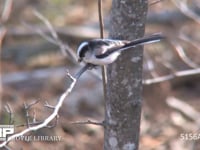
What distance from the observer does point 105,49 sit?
163 cm

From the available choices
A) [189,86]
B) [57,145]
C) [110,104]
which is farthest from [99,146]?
[110,104]

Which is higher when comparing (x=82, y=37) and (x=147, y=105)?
(x=82, y=37)

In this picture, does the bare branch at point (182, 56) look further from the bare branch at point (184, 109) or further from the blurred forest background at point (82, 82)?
the bare branch at point (184, 109)

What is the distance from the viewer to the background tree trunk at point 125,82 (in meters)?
1.69

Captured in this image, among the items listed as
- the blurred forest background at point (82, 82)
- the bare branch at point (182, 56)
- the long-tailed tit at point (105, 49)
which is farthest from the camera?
the blurred forest background at point (82, 82)

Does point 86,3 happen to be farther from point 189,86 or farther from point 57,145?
point 57,145

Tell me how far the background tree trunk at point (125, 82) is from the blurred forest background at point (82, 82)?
1.58 metres

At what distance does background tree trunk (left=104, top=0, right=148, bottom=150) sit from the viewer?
1690 mm

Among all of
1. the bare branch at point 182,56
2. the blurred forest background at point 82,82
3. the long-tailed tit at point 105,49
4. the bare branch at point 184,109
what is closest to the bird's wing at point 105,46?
the long-tailed tit at point 105,49

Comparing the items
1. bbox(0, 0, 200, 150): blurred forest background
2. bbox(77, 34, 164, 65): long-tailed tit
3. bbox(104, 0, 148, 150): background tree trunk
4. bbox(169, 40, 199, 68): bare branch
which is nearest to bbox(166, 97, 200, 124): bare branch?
bbox(0, 0, 200, 150): blurred forest background

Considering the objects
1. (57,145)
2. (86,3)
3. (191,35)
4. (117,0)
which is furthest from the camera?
(86,3)

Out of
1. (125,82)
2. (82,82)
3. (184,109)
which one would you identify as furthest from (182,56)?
(125,82)

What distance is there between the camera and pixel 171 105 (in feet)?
12.9

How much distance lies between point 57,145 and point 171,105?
81 centimetres
